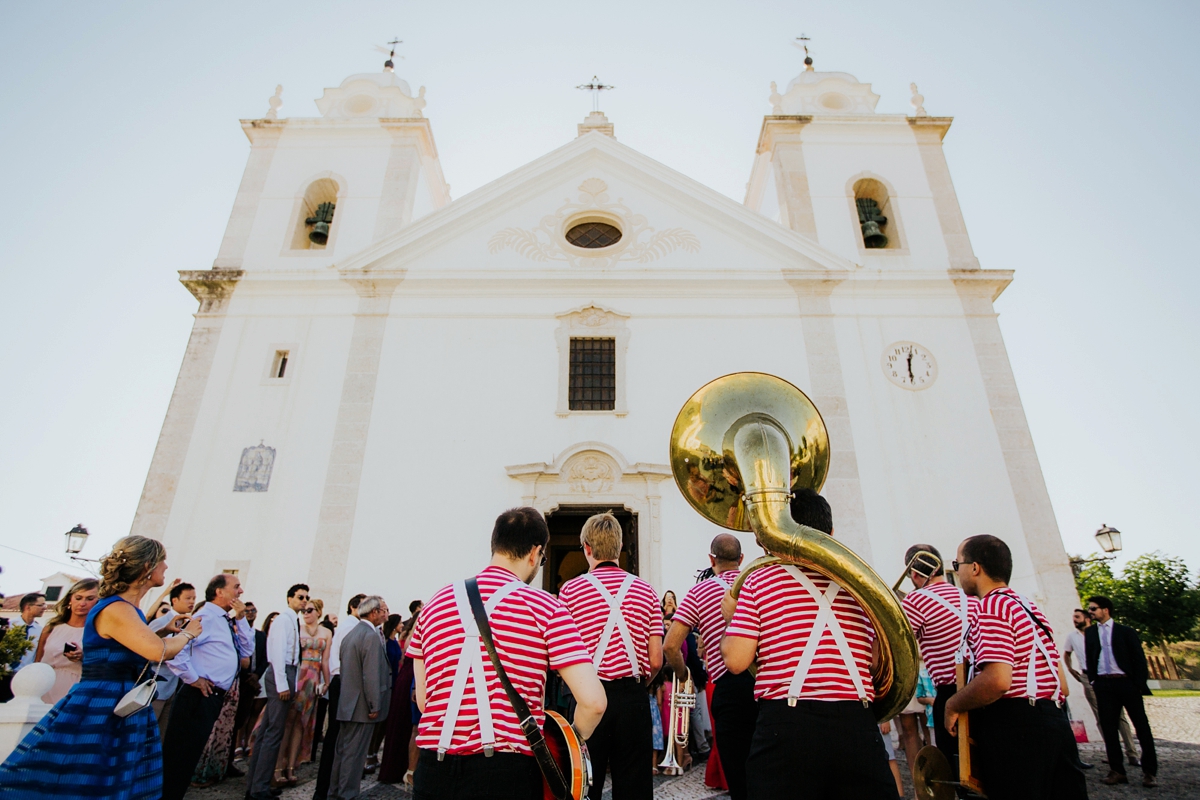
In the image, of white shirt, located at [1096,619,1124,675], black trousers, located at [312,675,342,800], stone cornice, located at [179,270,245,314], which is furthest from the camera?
stone cornice, located at [179,270,245,314]

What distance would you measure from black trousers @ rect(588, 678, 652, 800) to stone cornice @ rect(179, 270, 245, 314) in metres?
11.5

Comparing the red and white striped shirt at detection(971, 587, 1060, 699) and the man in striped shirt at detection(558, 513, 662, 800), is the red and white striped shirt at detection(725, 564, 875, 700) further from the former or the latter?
the man in striped shirt at detection(558, 513, 662, 800)

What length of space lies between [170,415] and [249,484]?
2.00m

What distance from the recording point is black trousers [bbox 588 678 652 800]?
3.46 metres

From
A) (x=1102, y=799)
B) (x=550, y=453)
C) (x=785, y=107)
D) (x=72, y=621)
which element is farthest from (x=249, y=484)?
(x=785, y=107)

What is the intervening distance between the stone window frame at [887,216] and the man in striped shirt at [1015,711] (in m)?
10.6

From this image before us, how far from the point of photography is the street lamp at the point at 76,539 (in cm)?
1203

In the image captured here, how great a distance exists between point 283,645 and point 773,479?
5.22m

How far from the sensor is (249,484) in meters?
10.2

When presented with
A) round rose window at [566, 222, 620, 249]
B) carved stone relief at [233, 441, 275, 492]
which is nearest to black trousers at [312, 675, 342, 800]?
carved stone relief at [233, 441, 275, 492]

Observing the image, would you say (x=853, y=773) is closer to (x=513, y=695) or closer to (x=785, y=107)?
(x=513, y=695)

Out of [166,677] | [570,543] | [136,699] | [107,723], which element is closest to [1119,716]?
[570,543]

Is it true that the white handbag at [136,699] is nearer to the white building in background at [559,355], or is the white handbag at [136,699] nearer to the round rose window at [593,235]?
the white building in background at [559,355]

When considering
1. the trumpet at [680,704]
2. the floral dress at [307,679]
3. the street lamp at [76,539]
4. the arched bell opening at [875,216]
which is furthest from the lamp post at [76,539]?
the arched bell opening at [875,216]
